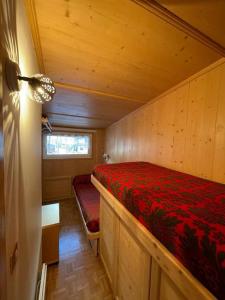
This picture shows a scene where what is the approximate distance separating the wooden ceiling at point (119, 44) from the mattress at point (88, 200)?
6.64 ft

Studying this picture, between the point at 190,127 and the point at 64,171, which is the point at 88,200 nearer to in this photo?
the point at 64,171

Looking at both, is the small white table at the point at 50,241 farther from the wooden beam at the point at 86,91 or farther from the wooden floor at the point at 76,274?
the wooden beam at the point at 86,91

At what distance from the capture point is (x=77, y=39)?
1.08m

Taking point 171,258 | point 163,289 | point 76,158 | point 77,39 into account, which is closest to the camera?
point 171,258

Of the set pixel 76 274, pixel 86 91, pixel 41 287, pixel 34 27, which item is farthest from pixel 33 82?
pixel 76 274

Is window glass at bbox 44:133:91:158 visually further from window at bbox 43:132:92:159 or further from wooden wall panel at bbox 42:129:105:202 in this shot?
wooden wall panel at bbox 42:129:105:202

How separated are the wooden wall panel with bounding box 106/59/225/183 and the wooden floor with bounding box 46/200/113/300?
1720 mm

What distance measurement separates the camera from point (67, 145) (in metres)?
4.18

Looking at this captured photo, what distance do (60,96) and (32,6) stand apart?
4.21 ft

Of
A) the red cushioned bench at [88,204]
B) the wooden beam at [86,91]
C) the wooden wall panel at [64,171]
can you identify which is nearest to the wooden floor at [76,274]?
the red cushioned bench at [88,204]

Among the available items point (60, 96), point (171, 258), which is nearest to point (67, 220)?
point (60, 96)

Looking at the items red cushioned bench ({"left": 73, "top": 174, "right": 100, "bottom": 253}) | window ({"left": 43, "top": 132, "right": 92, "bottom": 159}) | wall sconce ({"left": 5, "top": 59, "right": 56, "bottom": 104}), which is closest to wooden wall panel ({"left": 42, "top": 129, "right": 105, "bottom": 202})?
window ({"left": 43, "top": 132, "right": 92, "bottom": 159})

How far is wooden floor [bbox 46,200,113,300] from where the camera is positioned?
57.2 inches

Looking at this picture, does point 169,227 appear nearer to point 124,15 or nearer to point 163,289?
point 163,289
